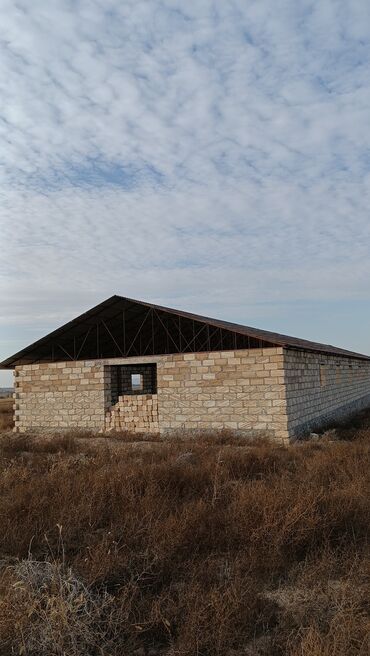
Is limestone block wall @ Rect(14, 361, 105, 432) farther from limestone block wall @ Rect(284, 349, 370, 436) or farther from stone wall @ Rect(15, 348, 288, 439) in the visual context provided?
limestone block wall @ Rect(284, 349, 370, 436)

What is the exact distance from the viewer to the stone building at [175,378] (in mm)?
13570

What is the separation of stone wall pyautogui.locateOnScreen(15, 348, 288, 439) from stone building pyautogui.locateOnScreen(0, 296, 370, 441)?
1.1 inches

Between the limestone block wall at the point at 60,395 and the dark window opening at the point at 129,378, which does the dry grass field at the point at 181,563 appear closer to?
the limestone block wall at the point at 60,395

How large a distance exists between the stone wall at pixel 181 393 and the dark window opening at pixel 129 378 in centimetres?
188

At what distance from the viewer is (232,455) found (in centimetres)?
966

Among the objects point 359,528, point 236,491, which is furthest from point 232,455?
point 359,528

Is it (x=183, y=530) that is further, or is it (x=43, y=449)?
(x=43, y=449)

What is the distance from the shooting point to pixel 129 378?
22.0 m

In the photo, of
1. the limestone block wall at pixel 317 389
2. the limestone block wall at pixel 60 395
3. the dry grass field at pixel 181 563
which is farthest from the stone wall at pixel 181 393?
the dry grass field at pixel 181 563

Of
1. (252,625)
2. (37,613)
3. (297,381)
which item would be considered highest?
(297,381)

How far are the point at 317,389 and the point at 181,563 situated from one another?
511 inches

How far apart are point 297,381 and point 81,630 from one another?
467 inches

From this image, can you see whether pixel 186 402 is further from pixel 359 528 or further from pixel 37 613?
pixel 37 613

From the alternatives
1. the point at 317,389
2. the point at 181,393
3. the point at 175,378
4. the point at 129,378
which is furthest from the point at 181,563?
the point at 129,378
